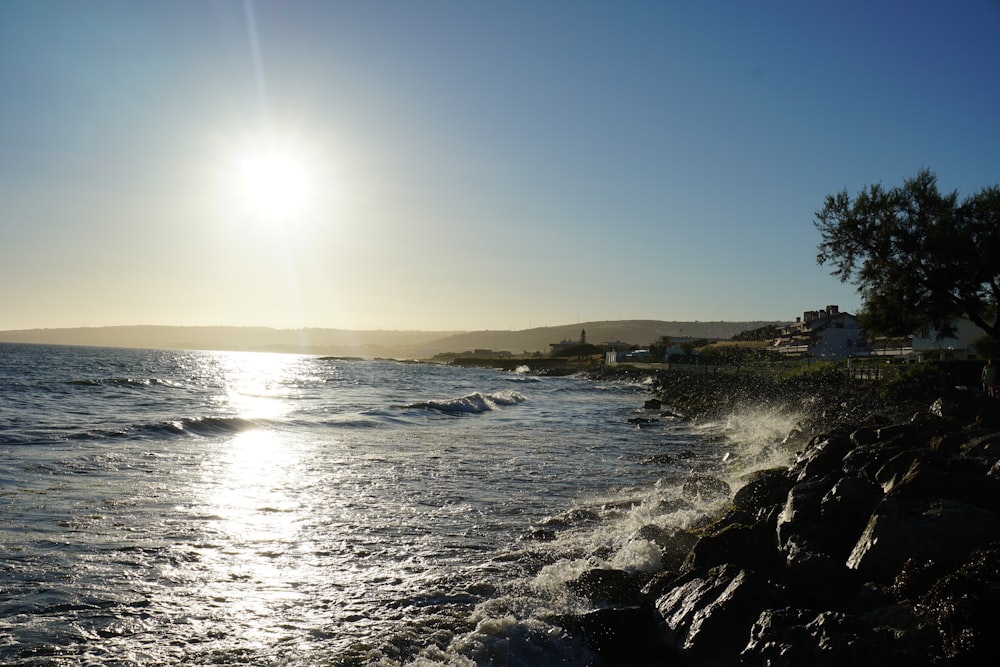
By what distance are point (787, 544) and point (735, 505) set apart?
3.49m

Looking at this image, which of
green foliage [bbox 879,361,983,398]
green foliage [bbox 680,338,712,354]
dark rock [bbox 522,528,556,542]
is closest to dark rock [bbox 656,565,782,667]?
dark rock [bbox 522,528,556,542]

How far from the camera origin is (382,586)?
8.38m

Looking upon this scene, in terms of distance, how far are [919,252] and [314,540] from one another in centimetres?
2564

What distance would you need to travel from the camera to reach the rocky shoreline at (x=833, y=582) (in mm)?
5059

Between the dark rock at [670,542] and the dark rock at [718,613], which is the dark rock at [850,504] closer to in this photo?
the dark rock at [670,542]

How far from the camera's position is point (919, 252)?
26.5 metres

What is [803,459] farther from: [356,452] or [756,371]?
[756,371]

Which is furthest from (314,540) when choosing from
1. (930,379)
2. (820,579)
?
(930,379)

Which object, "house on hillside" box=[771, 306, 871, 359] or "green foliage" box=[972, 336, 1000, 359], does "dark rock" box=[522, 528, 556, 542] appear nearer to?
"green foliage" box=[972, 336, 1000, 359]

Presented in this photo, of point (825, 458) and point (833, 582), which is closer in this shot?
point (833, 582)

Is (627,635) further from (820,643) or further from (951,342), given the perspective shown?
(951,342)

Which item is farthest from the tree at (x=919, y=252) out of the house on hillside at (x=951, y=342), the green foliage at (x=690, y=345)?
the green foliage at (x=690, y=345)

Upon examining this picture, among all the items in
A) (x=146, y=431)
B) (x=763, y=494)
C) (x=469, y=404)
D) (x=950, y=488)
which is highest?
(x=950, y=488)

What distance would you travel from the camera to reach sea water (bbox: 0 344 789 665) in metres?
6.76
